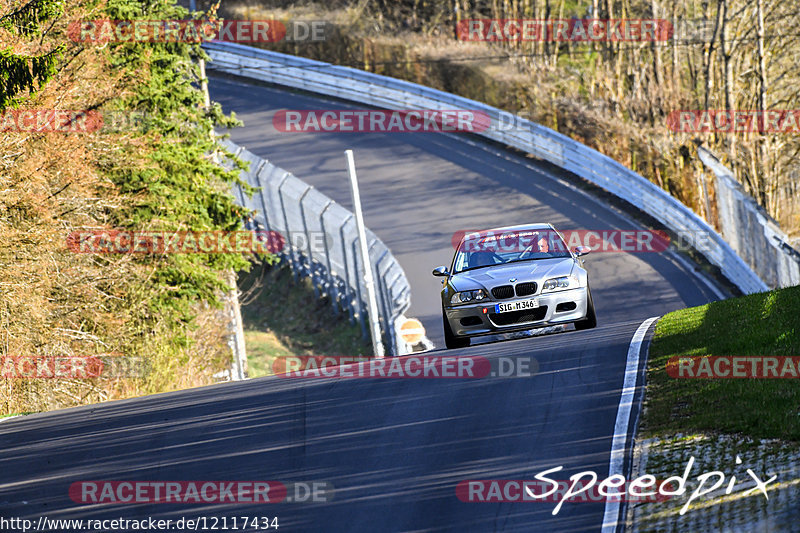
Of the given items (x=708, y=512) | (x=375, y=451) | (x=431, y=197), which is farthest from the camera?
(x=431, y=197)

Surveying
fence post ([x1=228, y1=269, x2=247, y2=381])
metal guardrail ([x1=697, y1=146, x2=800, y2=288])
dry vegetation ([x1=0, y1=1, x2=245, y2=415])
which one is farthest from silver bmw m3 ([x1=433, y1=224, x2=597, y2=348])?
fence post ([x1=228, y1=269, x2=247, y2=381])

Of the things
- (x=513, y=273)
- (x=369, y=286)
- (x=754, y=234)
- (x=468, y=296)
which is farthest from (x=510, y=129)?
(x=468, y=296)

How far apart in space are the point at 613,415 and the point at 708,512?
2.65 metres

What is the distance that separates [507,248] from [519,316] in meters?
1.76

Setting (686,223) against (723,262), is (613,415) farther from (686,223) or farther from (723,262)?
(686,223)

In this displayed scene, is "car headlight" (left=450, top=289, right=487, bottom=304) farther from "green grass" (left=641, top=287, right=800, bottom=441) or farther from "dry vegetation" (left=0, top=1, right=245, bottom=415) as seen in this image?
"dry vegetation" (left=0, top=1, right=245, bottom=415)

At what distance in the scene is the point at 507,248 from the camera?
50.7ft

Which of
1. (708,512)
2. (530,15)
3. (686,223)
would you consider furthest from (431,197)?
(708,512)

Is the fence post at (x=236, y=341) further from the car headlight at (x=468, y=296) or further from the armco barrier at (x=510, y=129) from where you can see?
the car headlight at (x=468, y=296)

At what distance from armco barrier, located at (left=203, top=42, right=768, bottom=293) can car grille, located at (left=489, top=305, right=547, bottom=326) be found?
1195cm

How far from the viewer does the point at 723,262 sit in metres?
26.5

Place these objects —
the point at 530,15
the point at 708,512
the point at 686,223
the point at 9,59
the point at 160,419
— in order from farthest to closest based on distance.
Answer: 1. the point at 530,15
2. the point at 686,223
3. the point at 9,59
4. the point at 160,419
5. the point at 708,512

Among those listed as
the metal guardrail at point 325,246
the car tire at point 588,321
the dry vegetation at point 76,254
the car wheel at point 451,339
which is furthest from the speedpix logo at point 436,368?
the metal guardrail at point 325,246

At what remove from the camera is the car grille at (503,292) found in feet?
45.8
